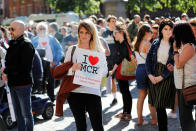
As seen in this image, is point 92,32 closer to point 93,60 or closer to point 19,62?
point 93,60

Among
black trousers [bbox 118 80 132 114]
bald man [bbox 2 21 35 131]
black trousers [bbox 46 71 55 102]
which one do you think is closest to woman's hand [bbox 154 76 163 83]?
bald man [bbox 2 21 35 131]

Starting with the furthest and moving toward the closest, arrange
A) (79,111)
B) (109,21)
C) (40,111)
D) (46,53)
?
(109,21)
(46,53)
(40,111)
(79,111)

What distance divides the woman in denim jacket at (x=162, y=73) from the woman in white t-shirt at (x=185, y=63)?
626 mm

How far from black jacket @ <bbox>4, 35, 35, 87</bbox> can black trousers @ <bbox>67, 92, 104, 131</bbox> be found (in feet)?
3.91

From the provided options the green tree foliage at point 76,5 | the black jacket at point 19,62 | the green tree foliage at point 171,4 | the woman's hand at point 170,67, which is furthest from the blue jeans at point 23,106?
the green tree foliage at point 76,5

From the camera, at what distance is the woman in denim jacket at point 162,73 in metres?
5.78

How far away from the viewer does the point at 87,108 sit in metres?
4.88

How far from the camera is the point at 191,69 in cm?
504

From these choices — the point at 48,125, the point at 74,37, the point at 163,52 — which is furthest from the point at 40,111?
Result: the point at 74,37

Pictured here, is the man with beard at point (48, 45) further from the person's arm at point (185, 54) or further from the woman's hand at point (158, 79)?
the person's arm at point (185, 54)

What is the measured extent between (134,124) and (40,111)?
1816 mm

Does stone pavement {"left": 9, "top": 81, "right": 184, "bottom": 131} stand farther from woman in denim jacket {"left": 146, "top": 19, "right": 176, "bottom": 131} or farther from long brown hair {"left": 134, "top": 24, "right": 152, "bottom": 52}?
long brown hair {"left": 134, "top": 24, "right": 152, "bottom": 52}

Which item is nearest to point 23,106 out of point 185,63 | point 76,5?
point 185,63

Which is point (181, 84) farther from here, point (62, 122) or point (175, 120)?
point (62, 122)
